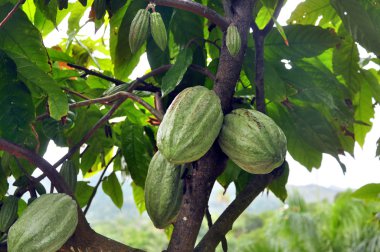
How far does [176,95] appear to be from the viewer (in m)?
1.03

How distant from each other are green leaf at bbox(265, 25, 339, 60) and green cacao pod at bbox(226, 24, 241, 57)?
30 cm

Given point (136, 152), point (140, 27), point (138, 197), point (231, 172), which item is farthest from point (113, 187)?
point (140, 27)

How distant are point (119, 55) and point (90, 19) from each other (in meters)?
0.20

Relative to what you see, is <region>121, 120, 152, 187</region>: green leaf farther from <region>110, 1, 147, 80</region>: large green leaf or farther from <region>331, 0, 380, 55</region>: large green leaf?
<region>331, 0, 380, 55</region>: large green leaf

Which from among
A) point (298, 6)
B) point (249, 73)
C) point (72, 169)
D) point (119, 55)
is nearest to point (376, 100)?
point (298, 6)

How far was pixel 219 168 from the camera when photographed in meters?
0.84

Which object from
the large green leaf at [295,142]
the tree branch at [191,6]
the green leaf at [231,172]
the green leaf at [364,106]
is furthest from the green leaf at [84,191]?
the green leaf at [364,106]

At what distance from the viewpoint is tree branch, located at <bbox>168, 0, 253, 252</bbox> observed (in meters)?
0.80

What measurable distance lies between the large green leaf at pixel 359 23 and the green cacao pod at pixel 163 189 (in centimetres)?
44

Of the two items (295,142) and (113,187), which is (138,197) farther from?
(295,142)

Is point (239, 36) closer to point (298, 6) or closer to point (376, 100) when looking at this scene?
point (298, 6)

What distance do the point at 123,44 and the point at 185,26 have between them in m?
0.15

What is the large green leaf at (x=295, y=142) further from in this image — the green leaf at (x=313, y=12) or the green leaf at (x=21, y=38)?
the green leaf at (x=21, y=38)

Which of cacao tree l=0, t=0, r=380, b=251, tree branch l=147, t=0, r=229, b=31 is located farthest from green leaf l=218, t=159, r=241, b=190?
tree branch l=147, t=0, r=229, b=31
